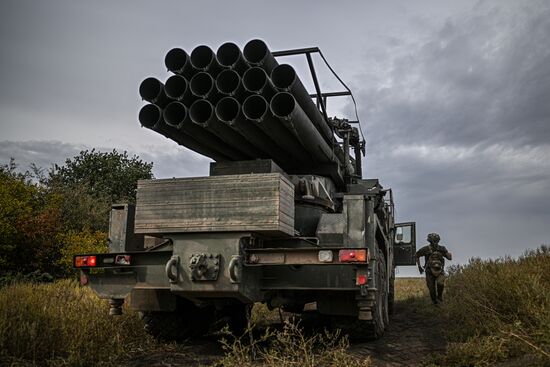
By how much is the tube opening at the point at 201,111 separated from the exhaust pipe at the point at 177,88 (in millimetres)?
181

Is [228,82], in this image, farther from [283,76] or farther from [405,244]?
[405,244]

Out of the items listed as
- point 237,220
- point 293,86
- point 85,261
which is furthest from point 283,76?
point 85,261

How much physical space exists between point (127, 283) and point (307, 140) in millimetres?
2730

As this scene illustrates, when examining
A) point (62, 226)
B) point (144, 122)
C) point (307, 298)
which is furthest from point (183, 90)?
point (62, 226)

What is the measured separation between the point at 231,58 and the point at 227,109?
1.85 feet

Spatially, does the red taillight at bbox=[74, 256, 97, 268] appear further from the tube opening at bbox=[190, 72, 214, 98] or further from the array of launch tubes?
the tube opening at bbox=[190, 72, 214, 98]

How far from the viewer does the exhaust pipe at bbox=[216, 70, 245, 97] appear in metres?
5.86

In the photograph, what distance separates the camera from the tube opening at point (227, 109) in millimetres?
5895

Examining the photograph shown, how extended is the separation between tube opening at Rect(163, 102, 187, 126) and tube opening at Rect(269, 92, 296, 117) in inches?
42.6

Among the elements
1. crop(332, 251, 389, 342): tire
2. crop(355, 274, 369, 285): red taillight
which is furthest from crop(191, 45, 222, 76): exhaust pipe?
crop(332, 251, 389, 342): tire

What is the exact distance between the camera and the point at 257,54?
5836 mm

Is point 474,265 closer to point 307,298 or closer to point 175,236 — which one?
point 307,298

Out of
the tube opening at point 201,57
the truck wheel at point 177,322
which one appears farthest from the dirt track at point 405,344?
the tube opening at point 201,57

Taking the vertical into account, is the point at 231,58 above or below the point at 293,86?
above
